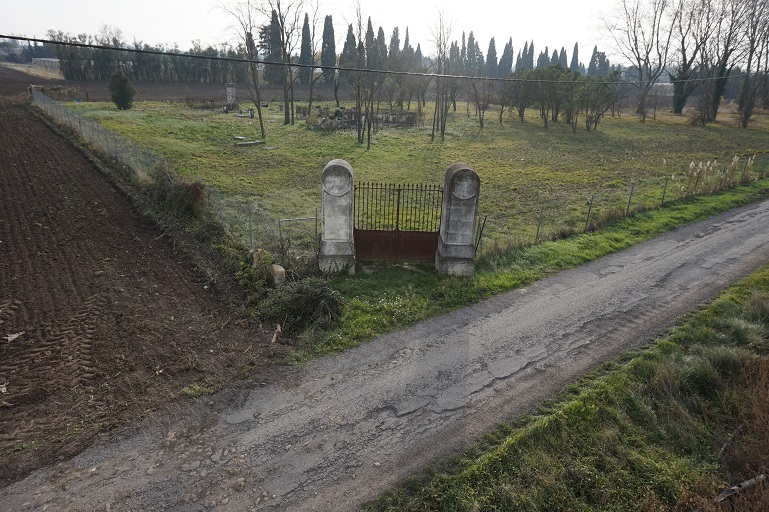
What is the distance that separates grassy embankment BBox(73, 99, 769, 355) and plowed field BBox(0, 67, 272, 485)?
2386 mm

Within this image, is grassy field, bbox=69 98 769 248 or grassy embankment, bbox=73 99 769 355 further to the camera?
grassy field, bbox=69 98 769 248

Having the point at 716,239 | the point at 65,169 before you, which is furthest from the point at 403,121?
the point at 716,239

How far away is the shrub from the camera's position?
38.7m

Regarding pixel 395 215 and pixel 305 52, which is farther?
pixel 305 52

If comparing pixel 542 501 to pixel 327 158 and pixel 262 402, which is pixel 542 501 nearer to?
pixel 262 402

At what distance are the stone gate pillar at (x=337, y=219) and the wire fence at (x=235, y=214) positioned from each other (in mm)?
407

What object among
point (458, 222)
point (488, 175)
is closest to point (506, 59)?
point (488, 175)

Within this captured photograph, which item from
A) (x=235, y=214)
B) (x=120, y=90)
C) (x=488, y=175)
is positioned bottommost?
(x=235, y=214)

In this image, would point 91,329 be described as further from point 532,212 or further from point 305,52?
point 305,52

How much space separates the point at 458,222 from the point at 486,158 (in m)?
17.8

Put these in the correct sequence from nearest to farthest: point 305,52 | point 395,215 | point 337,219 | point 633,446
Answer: point 633,446 < point 337,219 < point 395,215 < point 305,52

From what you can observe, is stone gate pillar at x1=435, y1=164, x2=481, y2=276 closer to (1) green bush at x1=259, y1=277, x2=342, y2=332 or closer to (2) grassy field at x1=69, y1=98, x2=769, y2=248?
(2) grassy field at x1=69, y1=98, x2=769, y2=248

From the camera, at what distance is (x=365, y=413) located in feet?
25.0

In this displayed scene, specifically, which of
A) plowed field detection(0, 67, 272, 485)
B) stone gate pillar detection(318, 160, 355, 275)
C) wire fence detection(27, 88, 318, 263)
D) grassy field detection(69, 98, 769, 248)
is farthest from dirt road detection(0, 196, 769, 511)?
wire fence detection(27, 88, 318, 263)
